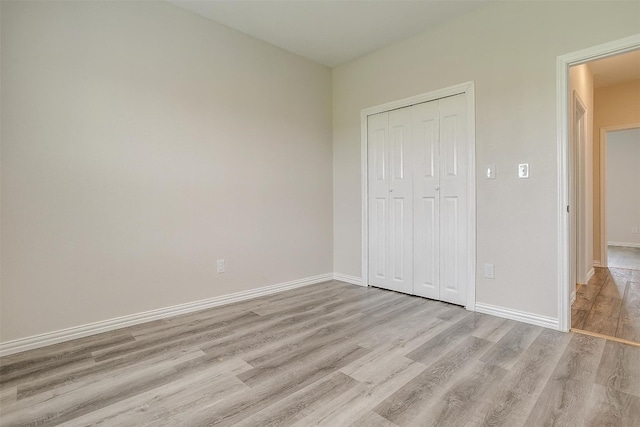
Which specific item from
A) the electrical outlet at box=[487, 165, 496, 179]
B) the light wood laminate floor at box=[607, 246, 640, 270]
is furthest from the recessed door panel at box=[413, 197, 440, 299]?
the light wood laminate floor at box=[607, 246, 640, 270]

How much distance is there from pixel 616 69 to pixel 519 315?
349 centimetres

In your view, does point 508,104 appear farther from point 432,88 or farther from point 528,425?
point 528,425

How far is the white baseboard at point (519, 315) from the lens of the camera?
7.98 feet

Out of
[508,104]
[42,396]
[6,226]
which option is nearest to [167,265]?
[6,226]

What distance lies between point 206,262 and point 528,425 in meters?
2.55

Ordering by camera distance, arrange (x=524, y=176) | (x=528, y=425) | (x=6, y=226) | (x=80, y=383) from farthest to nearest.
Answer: (x=524, y=176)
(x=6, y=226)
(x=80, y=383)
(x=528, y=425)

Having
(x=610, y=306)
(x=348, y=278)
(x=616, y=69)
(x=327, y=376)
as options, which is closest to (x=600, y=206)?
(x=616, y=69)

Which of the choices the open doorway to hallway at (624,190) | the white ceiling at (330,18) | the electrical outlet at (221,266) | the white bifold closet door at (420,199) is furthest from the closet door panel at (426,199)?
the open doorway to hallway at (624,190)

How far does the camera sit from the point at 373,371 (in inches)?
71.5

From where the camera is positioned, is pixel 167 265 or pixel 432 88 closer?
pixel 167 265

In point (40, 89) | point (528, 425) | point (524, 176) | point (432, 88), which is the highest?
point (432, 88)

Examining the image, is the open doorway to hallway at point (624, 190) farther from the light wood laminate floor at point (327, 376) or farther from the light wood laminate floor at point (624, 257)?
the light wood laminate floor at point (327, 376)

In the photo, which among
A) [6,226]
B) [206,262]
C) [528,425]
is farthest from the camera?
[206,262]

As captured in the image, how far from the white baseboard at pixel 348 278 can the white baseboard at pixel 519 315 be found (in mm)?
1363
